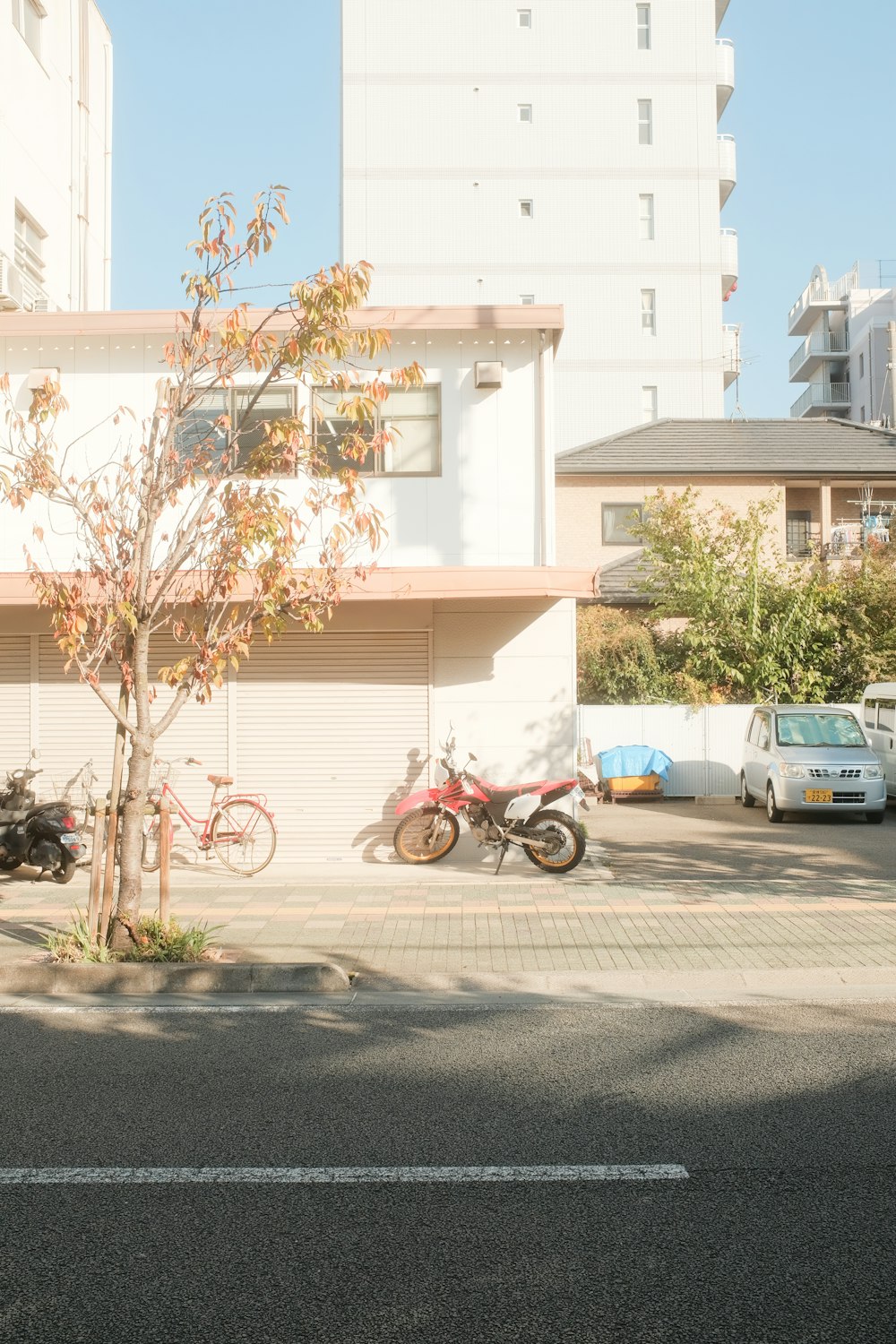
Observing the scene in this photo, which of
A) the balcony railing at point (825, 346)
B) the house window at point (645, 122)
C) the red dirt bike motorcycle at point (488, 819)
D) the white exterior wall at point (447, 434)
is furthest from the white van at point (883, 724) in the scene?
the balcony railing at point (825, 346)

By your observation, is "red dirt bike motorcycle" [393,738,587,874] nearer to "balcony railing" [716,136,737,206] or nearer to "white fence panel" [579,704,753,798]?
"white fence panel" [579,704,753,798]

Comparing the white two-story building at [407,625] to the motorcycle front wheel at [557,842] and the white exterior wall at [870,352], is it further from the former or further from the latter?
the white exterior wall at [870,352]

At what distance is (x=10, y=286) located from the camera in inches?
731

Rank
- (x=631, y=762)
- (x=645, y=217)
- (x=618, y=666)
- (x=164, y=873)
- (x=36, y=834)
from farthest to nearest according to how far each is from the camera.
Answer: (x=645, y=217) < (x=618, y=666) < (x=631, y=762) < (x=36, y=834) < (x=164, y=873)

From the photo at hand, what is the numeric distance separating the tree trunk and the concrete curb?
498 mm

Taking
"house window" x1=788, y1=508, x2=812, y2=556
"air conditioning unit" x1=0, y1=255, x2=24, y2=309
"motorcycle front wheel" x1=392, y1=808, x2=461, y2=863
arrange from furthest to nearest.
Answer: "house window" x1=788, y1=508, x2=812, y2=556, "air conditioning unit" x1=0, y1=255, x2=24, y2=309, "motorcycle front wheel" x1=392, y1=808, x2=461, y2=863

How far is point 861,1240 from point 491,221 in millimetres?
45839

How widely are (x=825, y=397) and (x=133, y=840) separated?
60.1m

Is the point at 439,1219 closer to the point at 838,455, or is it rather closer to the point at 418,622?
the point at 418,622

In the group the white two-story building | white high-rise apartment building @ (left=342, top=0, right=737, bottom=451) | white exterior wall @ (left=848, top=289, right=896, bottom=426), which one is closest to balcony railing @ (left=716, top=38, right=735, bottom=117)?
white high-rise apartment building @ (left=342, top=0, right=737, bottom=451)

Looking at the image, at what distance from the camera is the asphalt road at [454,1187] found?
147 inches

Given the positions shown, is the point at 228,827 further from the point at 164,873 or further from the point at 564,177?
the point at 564,177

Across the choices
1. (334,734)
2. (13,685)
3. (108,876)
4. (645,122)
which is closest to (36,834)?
(13,685)

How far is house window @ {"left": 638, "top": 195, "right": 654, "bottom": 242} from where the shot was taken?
4691 cm
